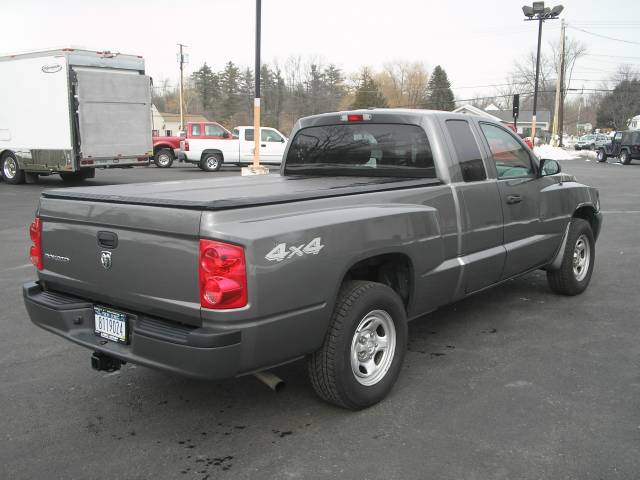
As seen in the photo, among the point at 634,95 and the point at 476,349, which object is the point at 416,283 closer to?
the point at 476,349

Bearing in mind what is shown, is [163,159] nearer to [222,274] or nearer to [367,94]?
[222,274]

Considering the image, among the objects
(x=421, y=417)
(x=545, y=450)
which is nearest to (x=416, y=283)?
(x=421, y=417)

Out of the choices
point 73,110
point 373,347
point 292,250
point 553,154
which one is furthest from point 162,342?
point 553,154

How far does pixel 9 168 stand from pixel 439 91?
79.2 metres

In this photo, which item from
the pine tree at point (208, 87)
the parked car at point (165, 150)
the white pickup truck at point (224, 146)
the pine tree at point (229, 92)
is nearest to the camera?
the white pickup truck at point (224, 146)

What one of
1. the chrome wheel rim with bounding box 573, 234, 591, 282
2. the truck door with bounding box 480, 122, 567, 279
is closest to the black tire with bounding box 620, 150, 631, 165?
the chrome wheel rim with bounding box 573, 234, 591, 282

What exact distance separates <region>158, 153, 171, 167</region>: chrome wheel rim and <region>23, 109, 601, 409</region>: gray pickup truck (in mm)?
23698

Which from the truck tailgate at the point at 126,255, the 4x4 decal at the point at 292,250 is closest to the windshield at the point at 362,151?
the 4x4 decal at the point at 292,250

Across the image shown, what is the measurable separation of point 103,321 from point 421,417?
188 centimetres

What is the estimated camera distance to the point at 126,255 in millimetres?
3127

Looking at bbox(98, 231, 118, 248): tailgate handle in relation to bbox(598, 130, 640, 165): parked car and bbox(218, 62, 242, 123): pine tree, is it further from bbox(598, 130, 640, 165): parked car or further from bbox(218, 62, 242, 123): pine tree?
bbox(218, 62, 242, 123): pine tree

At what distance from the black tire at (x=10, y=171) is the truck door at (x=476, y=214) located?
618 inches

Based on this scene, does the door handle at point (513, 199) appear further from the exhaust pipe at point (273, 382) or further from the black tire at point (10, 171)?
the black tire at point (10, 171)

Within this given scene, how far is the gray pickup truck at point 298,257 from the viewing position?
113 inches
